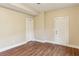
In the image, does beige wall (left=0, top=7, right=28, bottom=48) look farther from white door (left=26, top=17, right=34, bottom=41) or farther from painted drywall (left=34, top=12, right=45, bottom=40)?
painted drywall (left=34, top=12, right=45, bottom=40)

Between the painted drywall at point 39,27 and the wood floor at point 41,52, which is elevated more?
the painted drywall at point 39,27

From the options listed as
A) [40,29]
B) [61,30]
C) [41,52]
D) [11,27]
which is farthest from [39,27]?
[41,52]

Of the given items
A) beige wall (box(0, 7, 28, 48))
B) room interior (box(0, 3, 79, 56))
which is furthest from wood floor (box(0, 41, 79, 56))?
beige wall (box(0, 7, 28, 48))

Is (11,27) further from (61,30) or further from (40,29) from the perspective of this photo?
(61,30)

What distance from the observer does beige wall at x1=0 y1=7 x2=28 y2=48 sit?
434 cm

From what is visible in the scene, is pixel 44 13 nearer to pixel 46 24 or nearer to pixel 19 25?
pixel 46 24

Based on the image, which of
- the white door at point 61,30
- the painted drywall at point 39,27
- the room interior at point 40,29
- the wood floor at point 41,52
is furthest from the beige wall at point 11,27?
the white door at point 61,30

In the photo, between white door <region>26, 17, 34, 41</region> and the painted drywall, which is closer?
the painted drywall

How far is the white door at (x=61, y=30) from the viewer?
5.44 metres

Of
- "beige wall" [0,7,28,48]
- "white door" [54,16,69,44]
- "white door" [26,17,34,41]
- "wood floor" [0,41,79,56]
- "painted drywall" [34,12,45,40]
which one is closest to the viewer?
"wood floor" [0,41,79,56]

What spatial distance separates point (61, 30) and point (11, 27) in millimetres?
2810

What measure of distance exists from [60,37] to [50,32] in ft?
2.48

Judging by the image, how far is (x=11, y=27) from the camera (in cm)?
484

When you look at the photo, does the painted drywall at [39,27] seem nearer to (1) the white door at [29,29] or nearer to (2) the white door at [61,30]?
(1) the white door at [29,29]
